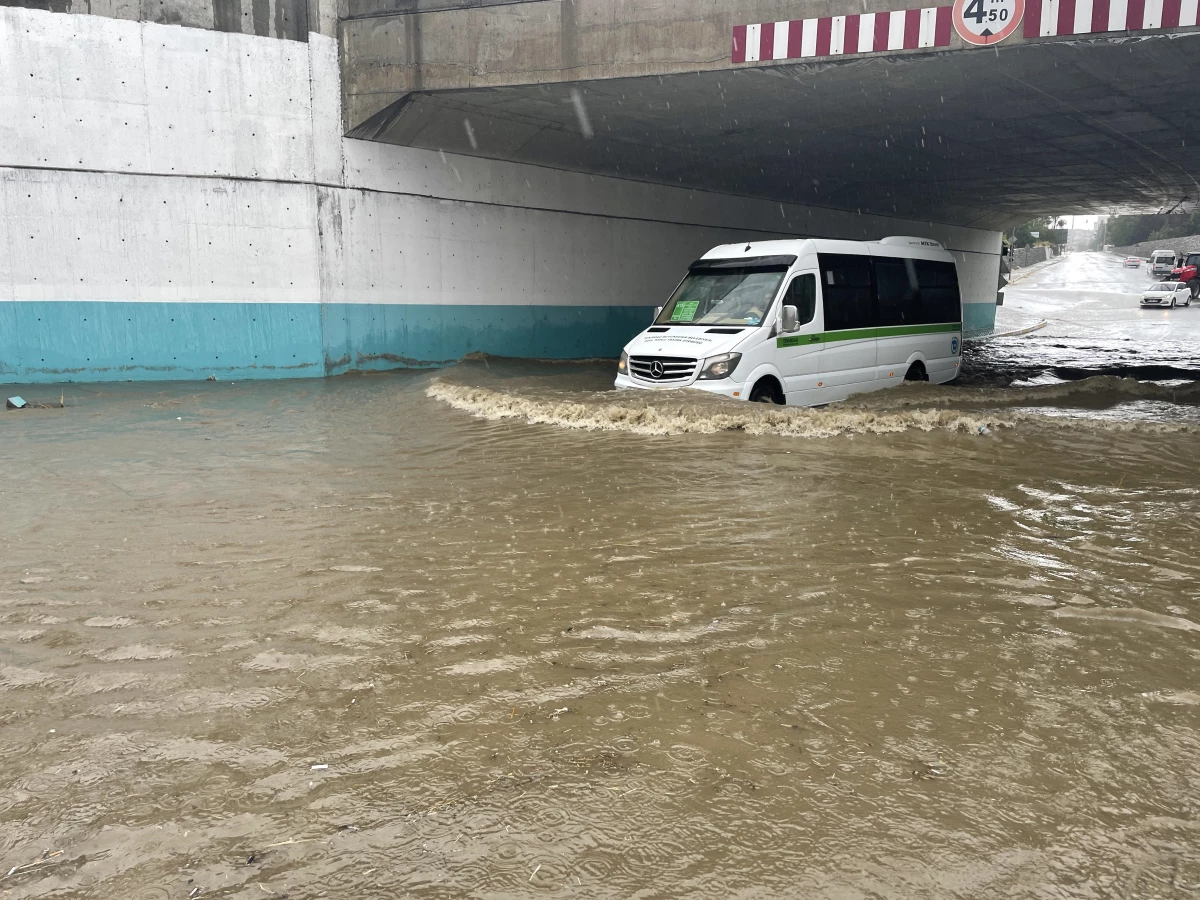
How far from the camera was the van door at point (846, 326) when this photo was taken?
446 inches

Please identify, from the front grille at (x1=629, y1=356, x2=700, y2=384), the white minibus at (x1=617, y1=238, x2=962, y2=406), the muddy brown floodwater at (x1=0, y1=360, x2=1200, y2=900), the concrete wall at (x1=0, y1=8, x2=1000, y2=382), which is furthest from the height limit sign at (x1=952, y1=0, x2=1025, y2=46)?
the concrete wall at (x1=0, y1=8, x2=1000, y2=382)

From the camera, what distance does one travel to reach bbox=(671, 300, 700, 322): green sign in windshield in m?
11.1

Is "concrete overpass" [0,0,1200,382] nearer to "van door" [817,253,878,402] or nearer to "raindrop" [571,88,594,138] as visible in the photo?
"raindrop" [571,88,594,138]

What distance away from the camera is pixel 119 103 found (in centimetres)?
1261

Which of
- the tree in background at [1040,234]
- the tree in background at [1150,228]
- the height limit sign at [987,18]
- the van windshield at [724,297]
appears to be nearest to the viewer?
the height limit sign at [987,18]

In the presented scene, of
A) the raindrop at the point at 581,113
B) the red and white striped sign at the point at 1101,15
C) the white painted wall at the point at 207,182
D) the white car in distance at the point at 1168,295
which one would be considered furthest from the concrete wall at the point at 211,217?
the white car in distance at the point at 1168,295

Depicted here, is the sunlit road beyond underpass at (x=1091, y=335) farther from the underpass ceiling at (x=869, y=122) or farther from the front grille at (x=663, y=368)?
the front grille at (x=663, y=368)

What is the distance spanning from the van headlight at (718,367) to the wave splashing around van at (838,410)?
0.21m

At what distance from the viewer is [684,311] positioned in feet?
36.7

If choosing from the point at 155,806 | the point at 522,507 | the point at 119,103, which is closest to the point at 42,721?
the point at 155,806

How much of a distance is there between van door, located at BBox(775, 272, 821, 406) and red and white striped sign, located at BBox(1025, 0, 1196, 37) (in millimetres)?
3526

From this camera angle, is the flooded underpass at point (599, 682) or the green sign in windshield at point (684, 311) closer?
the flooded underpass at point (599, 682)

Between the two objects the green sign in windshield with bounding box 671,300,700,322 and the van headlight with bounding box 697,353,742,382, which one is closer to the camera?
the van headlight with bounding box 697,353,742,382

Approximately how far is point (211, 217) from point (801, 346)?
8771 millimetres
